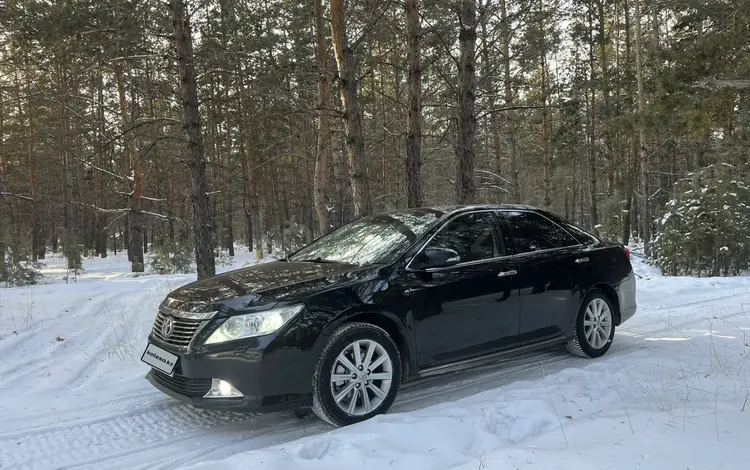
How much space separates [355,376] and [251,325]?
0.88 meters

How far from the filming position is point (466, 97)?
9391 mm

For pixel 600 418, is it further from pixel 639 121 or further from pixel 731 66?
pixel 639 121

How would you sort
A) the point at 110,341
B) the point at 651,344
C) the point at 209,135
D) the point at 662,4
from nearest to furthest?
1. the point at 651,344
2. the point at 110,341
3. the point at 662,4
4. the point at 209,135

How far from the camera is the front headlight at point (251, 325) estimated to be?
3553 mm

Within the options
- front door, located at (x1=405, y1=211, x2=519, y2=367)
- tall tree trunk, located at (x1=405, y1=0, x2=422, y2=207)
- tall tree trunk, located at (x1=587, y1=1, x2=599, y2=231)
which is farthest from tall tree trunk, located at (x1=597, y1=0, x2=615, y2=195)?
front door, located at (x1=405, y1=211, x2=519, y2=367)

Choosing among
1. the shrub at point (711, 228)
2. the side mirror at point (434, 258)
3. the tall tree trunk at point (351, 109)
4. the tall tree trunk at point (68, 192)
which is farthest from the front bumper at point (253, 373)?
the shrub at point (711, 228)

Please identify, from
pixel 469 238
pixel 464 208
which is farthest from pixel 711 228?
pixel 469 238

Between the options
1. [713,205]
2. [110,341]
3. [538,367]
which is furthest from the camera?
[713,205]

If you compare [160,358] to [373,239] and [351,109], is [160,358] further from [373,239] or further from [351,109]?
[351,109]

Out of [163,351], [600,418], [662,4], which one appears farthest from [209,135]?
[600,418]

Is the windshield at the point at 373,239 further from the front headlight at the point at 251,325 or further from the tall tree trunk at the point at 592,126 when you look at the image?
the tall tree trunk at the point at 592,126

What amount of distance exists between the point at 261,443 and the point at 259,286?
114 centimetres

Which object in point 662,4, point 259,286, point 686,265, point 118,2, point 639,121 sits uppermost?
point 118,2

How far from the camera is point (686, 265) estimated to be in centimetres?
1580
